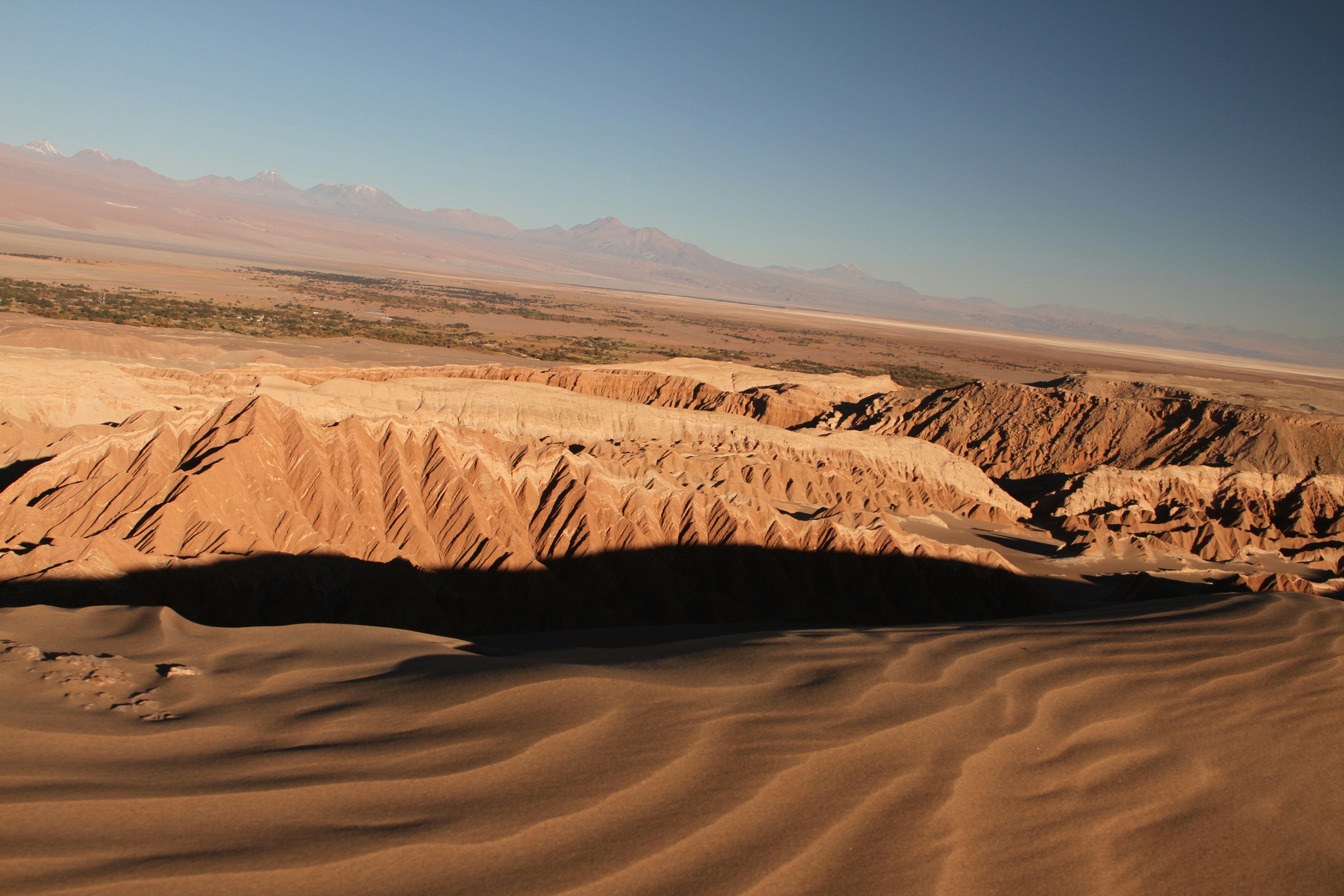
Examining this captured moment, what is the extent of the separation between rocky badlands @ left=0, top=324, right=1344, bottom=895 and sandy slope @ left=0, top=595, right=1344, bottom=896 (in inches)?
1.0

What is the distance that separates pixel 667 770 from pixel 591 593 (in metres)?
13.8

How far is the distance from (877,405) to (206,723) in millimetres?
49059

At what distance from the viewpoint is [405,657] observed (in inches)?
293

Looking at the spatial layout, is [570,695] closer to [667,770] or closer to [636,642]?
[667,770]

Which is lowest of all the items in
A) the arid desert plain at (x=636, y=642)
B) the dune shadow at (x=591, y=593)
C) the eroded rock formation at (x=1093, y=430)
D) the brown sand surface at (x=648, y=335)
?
the dune shadow at (x=591, y=593)

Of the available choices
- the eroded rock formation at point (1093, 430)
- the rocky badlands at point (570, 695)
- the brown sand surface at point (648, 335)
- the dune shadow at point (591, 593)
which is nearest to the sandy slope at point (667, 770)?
the rocky badlands at point (570, 695)

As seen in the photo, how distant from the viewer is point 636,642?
12.9 m

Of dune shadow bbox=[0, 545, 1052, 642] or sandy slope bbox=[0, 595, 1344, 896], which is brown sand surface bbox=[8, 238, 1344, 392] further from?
sandy slope bbox=[0, 595, 1344, 896]

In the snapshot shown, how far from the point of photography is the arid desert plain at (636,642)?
14.9 ft

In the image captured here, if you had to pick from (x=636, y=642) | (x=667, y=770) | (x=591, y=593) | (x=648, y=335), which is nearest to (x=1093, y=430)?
(x=591, y=593)

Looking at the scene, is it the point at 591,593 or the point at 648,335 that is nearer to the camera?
the point at 591,593

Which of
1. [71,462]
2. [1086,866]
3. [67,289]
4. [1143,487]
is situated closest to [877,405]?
[1143,487]

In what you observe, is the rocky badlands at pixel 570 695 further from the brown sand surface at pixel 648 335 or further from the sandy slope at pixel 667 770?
the brown sand surface at pixel 648 335

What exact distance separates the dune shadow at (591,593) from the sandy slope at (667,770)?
17.2 ft
